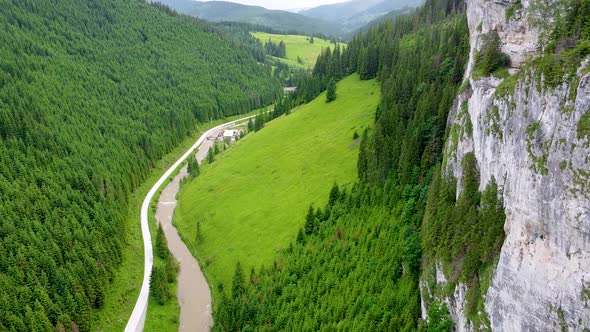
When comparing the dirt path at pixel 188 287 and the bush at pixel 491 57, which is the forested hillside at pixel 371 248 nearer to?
the dirt path at pixel 188 287

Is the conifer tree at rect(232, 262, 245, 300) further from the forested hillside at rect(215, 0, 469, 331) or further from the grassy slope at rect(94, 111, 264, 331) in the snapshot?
the grassy slope at rect(94, 111, 264, 331)

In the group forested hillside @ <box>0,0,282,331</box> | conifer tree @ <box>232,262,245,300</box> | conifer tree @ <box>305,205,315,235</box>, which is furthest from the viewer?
conifer tree @ <box>305,205,315,235</box>

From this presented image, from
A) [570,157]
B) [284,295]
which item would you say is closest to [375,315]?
[284,295]

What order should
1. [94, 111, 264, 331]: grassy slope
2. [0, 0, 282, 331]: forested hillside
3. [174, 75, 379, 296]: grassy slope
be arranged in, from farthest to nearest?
[174, 75, 379, 296]: grassy slope → [94, 111, 264, 331]: grassy slope → [0, 0, 282, 331]: forested hillside

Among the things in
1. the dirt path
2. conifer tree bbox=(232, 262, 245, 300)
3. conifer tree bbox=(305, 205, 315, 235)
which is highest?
conifer tree bbox=(305, 205, 315, 235)

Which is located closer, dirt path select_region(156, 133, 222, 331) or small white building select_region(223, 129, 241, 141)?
dirt path select_region(156, 133, 222, 331)

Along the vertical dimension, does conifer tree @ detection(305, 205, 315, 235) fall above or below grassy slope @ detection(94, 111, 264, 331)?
above

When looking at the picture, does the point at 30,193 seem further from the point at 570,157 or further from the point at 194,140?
the point at 570,157

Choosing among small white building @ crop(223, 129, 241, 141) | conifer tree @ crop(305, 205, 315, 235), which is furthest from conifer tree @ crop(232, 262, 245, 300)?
small white building @ crop(223, 129, 241, 141)
